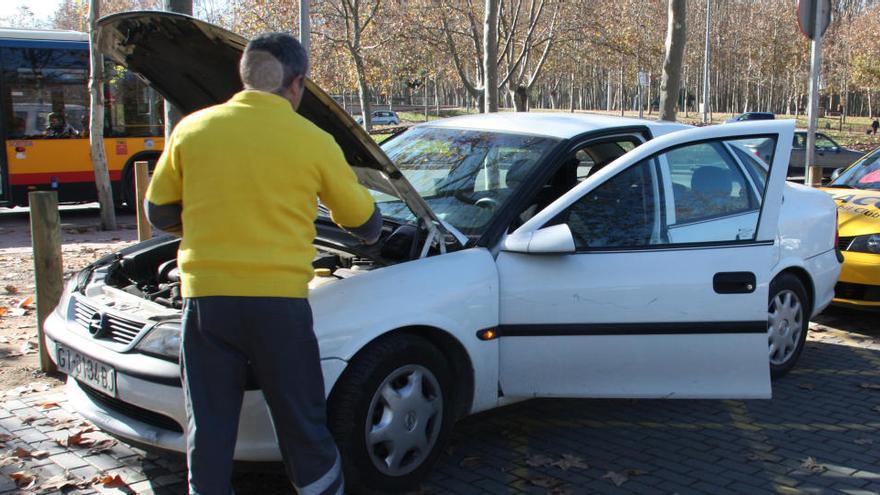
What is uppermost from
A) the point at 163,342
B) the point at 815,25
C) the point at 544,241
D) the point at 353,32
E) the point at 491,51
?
the point at 353,32

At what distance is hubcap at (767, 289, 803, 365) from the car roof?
1.44m

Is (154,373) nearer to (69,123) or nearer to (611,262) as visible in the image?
(611,262)

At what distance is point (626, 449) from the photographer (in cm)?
455

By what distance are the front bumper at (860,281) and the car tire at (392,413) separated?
15.0ft

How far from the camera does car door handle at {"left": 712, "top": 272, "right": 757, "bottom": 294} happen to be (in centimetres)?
426

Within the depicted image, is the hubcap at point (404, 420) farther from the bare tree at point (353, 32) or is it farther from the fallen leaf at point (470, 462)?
the bare tree at point (353, 32)

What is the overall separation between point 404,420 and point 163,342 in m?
1.06

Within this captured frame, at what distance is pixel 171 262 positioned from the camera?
15.0 feet

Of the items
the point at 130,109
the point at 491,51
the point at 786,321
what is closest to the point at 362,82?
the point at 491,51

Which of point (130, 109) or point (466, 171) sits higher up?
point (130, 109)

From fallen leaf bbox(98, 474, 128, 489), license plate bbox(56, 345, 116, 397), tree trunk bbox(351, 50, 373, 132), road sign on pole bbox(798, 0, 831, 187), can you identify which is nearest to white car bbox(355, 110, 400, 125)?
tree trunk bbox(351, 50, 373, 132)

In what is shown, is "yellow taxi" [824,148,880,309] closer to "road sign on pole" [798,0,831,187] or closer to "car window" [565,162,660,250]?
"car window" [565,162,660,250]

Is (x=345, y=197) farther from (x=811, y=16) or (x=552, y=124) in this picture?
(x=811, y=16)

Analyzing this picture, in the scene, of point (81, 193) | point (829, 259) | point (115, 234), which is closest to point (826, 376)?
point (829, 259)
